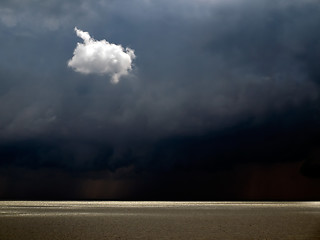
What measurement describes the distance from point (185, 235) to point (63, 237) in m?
9.89

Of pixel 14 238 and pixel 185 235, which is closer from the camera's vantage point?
pixel 14 238

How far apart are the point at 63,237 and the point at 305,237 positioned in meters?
19.1

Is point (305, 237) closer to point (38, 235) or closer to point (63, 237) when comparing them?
point (63, 237)

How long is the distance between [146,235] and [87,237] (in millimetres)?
4799

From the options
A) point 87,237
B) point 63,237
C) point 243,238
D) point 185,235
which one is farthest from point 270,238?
point 63,237

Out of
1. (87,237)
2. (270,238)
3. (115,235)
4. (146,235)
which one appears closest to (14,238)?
(87,237)

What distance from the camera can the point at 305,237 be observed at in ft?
99.9

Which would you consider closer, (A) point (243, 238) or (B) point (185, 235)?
(A) point (243, 238)

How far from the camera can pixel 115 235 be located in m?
32.2

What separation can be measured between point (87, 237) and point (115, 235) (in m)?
2.42

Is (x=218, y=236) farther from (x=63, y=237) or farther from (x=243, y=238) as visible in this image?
(x=63, y=237)

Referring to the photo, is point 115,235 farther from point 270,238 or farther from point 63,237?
point 270,238

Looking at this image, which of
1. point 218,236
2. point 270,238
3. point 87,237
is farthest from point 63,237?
point 270,238

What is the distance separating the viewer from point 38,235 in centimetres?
3198
